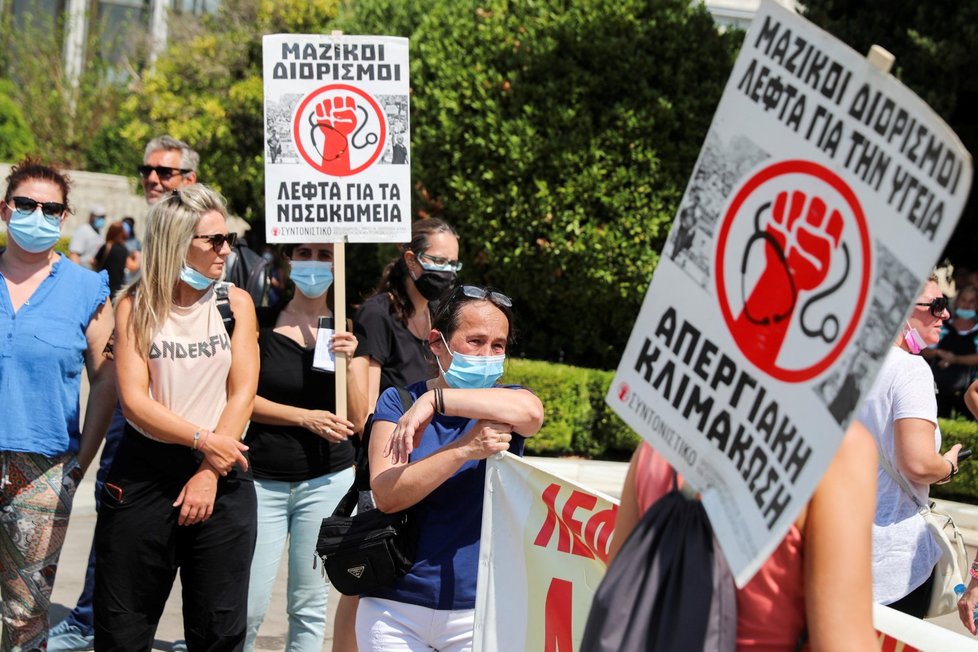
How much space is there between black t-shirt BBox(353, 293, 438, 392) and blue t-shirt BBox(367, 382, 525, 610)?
57.6 inches

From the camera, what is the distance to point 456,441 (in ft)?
11.5

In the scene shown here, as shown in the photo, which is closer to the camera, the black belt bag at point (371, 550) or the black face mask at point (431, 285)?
the black belt bag at point (371, 550)

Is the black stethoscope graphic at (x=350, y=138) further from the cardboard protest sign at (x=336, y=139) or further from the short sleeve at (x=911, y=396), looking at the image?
the short sleeve at (x=911, y=396)

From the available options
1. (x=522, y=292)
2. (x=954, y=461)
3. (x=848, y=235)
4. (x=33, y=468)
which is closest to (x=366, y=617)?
(x=33, y=468)

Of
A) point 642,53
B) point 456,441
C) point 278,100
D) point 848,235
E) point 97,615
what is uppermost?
point 642,53

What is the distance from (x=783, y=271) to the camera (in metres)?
2.12

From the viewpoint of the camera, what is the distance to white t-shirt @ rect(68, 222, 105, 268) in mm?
19109

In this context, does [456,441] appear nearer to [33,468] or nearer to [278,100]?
[33,468]

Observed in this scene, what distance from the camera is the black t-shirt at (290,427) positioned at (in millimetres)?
4922

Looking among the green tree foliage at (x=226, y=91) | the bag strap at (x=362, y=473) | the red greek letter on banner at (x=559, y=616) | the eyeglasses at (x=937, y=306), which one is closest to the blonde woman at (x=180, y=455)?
the bag strap at (x=362, y=473)

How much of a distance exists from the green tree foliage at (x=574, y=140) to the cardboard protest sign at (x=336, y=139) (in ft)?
21.3

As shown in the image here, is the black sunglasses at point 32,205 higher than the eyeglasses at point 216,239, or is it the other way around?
the black sunglasses at point 32,205

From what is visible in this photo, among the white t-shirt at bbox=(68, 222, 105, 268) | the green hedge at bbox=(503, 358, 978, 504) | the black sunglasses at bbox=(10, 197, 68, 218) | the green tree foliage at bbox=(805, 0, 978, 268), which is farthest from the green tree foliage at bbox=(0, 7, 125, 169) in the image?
the black sunglasses at bbox=(10, 197, 68, 218)

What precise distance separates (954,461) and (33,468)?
Answer: 3.50 m
